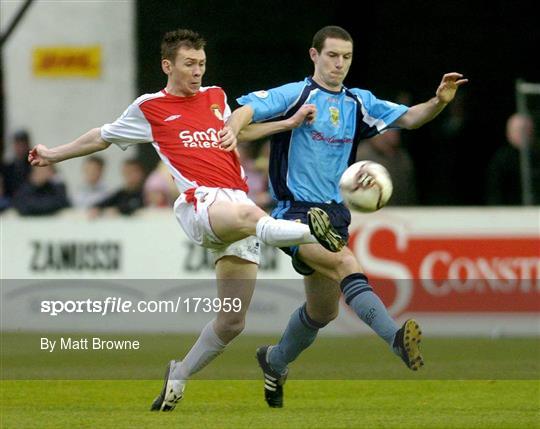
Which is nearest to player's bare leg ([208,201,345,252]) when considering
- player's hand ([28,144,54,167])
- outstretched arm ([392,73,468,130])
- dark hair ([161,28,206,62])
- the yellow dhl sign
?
dark hair ([161,28,206,62])

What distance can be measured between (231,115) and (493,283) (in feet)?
21.8

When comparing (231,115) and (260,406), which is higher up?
(231,115)

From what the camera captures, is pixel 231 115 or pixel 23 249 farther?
pixel 23 249

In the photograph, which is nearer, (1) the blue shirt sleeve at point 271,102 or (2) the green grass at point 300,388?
(2) the green grass at point 300,388

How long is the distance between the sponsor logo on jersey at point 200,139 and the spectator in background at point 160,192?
6.85 m

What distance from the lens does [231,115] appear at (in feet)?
33.2

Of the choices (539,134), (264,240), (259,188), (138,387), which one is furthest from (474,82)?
(264,240)

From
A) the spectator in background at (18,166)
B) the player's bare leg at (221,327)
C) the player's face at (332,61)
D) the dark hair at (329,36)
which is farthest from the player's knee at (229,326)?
→ the spectator in background at (18,166)

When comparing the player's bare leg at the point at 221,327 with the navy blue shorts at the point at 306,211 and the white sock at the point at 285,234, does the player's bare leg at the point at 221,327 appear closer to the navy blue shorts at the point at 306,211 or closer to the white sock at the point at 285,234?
the navy blue shorts at the point at 306,211

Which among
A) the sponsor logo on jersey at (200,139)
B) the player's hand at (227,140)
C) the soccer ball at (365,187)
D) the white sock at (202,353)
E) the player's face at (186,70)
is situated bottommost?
the white sock at (202,353)

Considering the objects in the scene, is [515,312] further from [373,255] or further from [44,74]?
[44,74]

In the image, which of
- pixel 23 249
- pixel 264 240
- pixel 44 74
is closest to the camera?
pixel 264 240

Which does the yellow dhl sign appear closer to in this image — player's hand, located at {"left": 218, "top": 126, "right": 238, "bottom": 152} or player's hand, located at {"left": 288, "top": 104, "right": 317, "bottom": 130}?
player's hand, located at {"left": 288, "top": 104, "right": 317, "bottom": 130}

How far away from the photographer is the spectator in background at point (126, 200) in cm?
A: 1684
